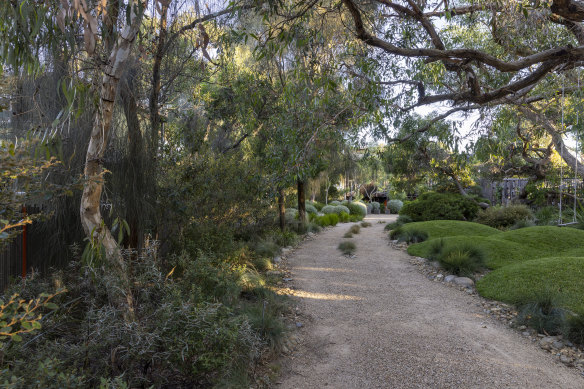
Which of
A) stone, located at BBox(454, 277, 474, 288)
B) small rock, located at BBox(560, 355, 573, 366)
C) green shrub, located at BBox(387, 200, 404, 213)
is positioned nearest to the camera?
small rock, located at BBox(560, 355, 573, 366)

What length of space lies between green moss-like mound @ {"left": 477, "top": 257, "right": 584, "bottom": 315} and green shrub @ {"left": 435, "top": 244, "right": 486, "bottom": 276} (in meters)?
0.41

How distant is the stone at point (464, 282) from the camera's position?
21.3 ft

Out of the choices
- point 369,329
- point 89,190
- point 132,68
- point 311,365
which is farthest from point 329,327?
point 132,68

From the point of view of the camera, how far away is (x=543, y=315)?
470 cm

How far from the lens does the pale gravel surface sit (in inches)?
140

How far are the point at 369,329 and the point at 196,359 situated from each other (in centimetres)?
235

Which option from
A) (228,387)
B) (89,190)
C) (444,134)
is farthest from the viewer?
(444,134)

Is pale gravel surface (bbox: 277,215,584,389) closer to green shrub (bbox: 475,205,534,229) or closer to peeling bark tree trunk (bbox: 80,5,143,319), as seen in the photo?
peeling bark tree trunk (bbox: 80,5,143,319)

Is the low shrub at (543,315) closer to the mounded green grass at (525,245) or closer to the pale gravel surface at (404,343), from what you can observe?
the pale gravel surface at (404,343)

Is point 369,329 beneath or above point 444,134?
beneath

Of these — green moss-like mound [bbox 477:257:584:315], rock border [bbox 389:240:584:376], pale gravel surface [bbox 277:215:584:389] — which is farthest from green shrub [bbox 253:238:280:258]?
green moss-like mound [bbox 477:257:584:315]

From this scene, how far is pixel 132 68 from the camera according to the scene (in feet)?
16.7

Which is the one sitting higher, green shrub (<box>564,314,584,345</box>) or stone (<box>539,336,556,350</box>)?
green shrub (<box>564,314,584,345</box>)

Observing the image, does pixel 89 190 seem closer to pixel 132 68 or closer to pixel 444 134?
pixel 132 68
